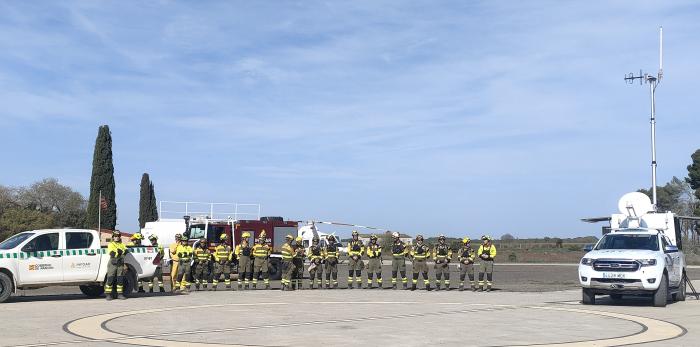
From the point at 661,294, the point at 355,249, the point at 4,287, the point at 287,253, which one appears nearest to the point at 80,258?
the point at 4,287

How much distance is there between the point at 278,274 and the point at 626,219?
13.9m

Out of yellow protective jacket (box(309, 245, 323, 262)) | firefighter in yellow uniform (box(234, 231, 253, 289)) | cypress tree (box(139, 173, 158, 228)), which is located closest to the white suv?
yellow protective jacket (box(309, 245, 323, 262))

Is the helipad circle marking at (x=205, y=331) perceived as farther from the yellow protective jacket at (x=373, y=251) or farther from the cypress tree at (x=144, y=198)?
the cypress tree at (x=144, y=198)

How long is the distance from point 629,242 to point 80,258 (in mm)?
14544

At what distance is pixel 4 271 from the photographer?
18984mm

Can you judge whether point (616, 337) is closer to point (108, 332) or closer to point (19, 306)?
point (108, 332)

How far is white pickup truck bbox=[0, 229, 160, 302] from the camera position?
1908 centimetres

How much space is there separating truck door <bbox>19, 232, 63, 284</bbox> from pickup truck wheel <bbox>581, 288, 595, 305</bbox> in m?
13.6

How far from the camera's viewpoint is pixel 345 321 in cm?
1478

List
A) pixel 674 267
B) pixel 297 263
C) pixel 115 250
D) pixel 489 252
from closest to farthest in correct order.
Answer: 1. pixel 674 267
2. pixel 115 250
3. pixel 489 252
4. pixel 297 263

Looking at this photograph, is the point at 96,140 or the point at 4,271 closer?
the point at 4,271

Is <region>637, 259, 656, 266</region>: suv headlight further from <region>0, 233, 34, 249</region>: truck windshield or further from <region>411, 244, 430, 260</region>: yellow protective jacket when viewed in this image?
<region>0, 233, 34, 249</region>: truck windshield

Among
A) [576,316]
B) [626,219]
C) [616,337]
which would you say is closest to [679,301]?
[626,219]

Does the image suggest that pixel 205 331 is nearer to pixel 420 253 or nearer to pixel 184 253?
pixel 184 253
